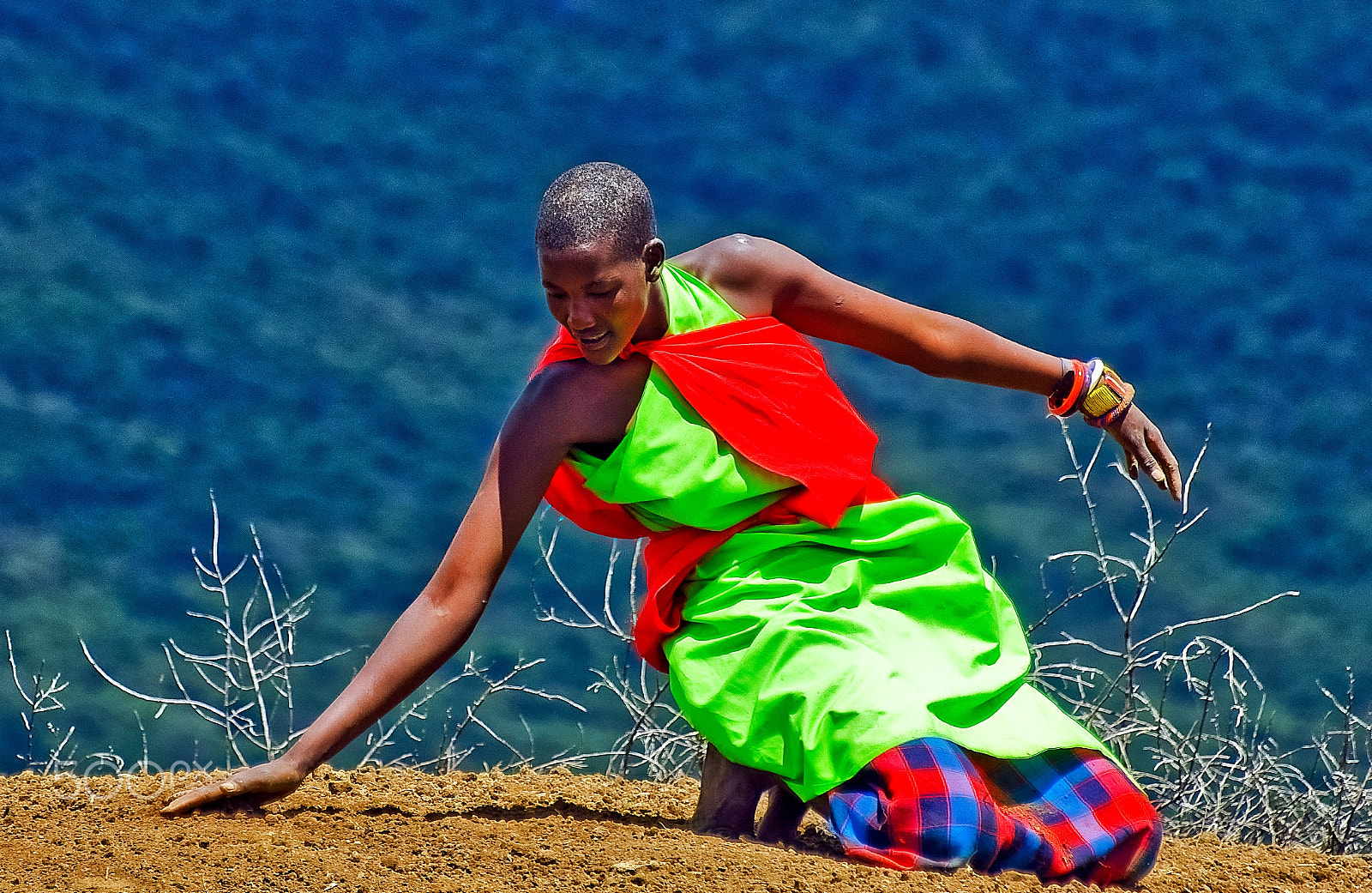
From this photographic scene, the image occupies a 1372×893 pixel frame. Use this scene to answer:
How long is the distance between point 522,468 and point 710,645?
1.51 ft

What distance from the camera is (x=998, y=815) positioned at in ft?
8.59

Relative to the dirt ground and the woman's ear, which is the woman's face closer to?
the woman's ear

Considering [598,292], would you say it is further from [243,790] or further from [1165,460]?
[1165,460]

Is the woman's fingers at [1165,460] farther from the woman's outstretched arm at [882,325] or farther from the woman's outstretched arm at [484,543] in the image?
the woman's outstretched arm at [484,543]

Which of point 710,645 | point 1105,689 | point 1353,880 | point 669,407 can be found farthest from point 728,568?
point 1105,689

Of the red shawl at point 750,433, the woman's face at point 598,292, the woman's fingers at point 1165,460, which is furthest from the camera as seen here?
the woman's fingers at point 1165,460

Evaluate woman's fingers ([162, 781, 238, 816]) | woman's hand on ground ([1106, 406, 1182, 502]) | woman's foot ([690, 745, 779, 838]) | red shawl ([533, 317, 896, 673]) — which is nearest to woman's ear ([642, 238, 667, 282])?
red shawl ([533, 317, 896, 673])

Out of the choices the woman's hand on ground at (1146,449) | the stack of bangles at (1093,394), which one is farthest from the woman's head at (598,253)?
the woman's hand on ground at (1146,449)

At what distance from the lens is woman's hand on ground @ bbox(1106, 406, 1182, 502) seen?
301 cm

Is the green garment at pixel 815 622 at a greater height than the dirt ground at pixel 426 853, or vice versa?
the green garment at pixel 815 622

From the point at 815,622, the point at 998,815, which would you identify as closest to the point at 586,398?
the point at 815,622

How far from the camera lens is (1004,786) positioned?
2.79 metres

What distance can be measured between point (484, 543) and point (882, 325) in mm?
844

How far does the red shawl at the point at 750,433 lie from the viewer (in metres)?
2.74
